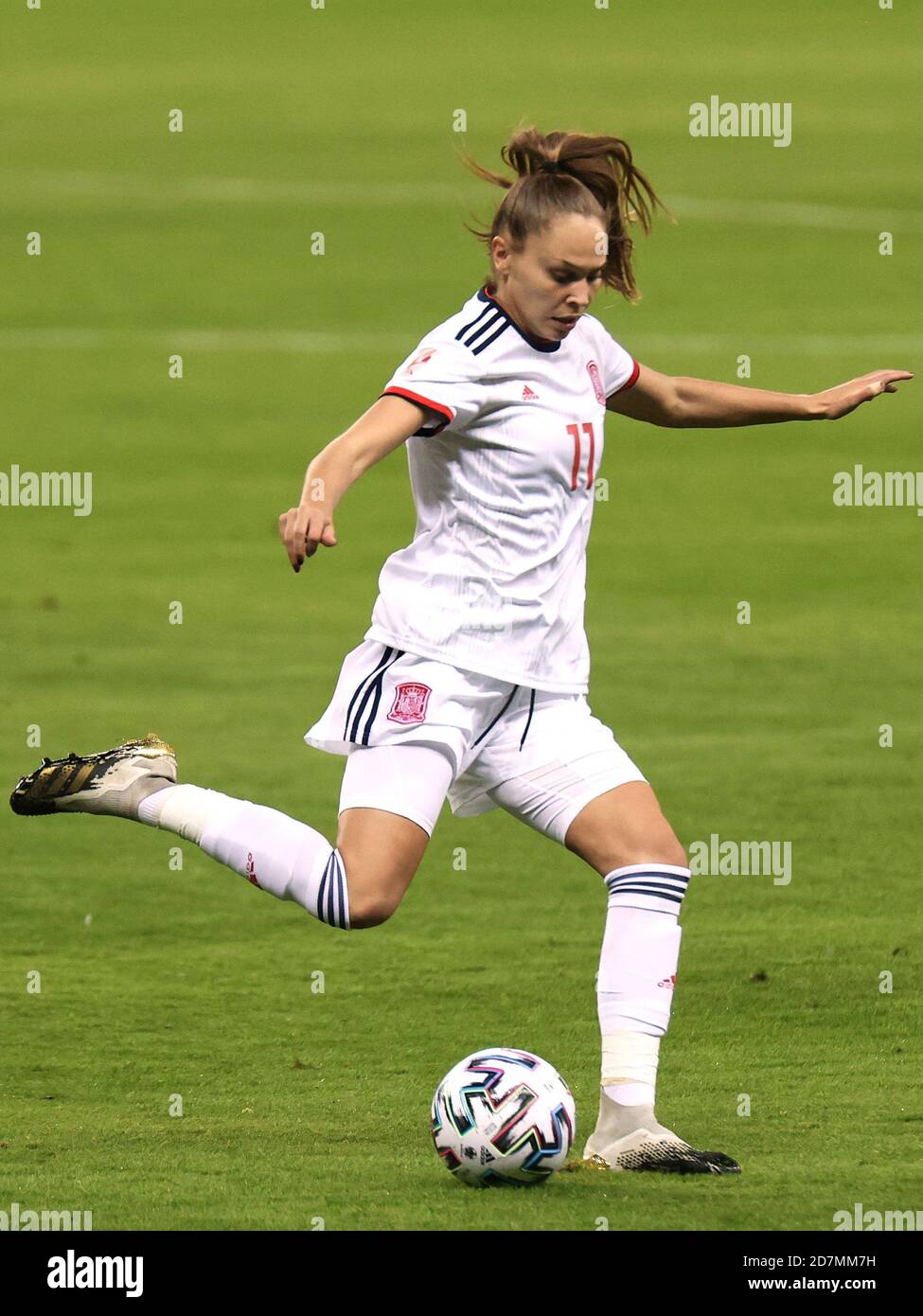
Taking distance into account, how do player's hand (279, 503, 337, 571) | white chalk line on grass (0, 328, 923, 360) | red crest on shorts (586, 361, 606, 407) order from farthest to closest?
1. white chalk line on grass (0, 328, 923, 360)
2. red crest on shorts (586, 361, 606, 407)
3. player's hand (279, 503, 337, 571)

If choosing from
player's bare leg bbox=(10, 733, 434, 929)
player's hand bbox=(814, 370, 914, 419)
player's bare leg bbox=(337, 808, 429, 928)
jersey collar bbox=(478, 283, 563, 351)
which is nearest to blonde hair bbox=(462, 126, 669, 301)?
jersey collar bbox=(478, 283, 563, 351)

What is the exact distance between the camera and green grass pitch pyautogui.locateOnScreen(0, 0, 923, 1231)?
276 inches

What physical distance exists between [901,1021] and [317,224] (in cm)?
2463

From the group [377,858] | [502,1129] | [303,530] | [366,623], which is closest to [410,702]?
[377,858]

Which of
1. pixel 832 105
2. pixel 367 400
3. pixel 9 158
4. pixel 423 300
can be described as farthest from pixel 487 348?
pixel 832 105

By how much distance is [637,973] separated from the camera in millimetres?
6465

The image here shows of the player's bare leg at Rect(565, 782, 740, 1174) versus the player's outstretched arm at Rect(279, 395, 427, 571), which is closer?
the player's outstretched arm at Rect(279, 395, 427, 571)

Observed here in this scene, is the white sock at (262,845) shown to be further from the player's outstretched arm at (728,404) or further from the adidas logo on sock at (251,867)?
the player's outstretched arm at (728,404)

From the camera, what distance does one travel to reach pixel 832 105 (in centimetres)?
3856

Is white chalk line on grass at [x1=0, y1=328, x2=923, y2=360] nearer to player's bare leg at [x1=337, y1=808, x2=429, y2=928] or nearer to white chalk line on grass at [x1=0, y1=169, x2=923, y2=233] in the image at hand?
white chalk line on grass at [x1=0, y1=169, x2=923, y2=233]

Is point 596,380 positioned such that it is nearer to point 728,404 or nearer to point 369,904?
point 728,404

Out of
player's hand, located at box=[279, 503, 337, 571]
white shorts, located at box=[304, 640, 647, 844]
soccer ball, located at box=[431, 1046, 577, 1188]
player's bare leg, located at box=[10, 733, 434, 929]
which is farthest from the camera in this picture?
white shorts, located at box=[304, 640, 647, 844]

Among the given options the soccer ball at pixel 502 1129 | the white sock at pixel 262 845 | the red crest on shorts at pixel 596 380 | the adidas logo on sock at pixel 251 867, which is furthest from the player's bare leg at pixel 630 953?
the red crest on shorts at pixel 596 380

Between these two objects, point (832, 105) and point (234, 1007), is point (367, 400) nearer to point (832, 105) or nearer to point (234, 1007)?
point (234, 1007)
